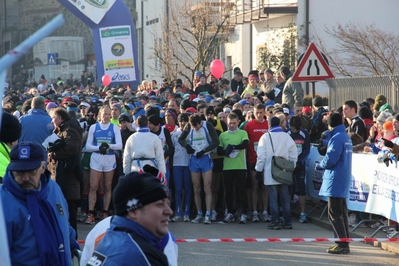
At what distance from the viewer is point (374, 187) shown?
11945mm

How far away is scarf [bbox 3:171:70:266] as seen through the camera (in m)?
4.71

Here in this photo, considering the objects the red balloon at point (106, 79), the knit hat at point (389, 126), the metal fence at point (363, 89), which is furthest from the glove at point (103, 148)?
the red balloon at point (106, 79)

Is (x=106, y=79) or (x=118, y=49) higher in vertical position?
(x=118, y=49)

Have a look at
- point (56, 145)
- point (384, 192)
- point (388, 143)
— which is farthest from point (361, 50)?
point (56, 145)

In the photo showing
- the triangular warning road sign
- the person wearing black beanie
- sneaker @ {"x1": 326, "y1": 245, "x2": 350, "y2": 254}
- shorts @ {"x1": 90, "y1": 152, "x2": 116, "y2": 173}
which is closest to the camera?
the person wearing black beanie

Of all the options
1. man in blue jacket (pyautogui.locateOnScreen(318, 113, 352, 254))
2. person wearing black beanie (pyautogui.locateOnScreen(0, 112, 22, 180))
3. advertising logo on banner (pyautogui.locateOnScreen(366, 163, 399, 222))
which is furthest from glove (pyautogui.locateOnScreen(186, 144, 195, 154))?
person wearing black beanie (pyautogui.locateOnScreen(0, 112, 22, 180))

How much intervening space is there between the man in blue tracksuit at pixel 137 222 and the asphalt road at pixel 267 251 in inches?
266

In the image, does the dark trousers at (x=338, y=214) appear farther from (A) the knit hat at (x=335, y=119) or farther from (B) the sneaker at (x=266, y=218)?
(B) the sneaker at (x=266, y=218)

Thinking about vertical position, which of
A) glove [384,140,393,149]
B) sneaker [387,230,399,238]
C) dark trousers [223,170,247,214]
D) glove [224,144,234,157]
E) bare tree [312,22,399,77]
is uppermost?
bare tree [312,22,399,77]

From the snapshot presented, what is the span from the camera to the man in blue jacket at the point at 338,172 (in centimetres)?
1052

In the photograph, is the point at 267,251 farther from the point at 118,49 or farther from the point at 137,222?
the point at 118,49

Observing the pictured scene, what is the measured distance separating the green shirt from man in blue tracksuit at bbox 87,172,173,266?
1063 cm

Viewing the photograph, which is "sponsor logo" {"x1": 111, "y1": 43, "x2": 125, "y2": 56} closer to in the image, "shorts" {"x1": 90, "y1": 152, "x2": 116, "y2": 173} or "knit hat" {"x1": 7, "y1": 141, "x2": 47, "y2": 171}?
"shorts" {"x1": 90, "y1": 152, "x2": 116, "y2": 173}

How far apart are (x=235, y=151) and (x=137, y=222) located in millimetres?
10794
